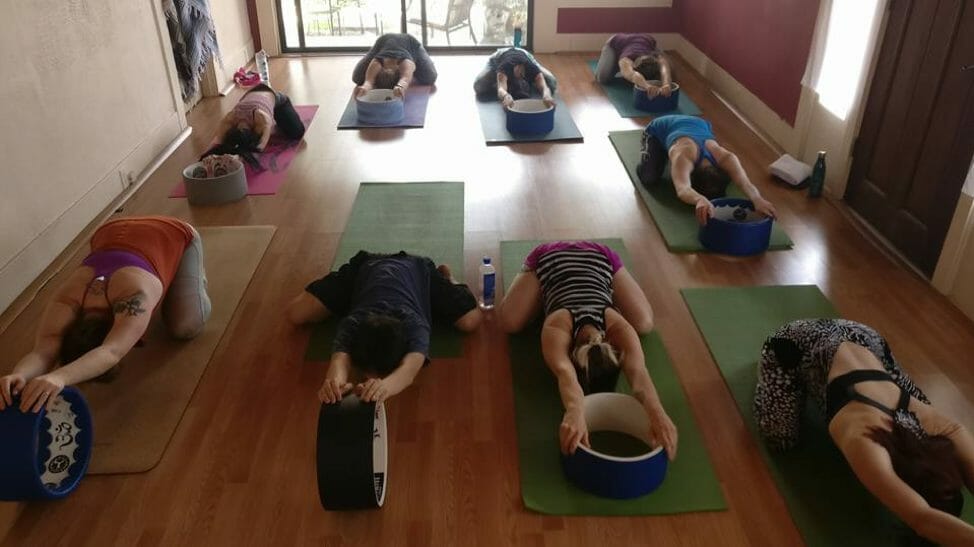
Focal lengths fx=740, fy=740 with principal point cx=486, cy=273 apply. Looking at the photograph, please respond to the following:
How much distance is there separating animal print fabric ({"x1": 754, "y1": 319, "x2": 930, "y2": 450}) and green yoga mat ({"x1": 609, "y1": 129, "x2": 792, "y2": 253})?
133 centimetres

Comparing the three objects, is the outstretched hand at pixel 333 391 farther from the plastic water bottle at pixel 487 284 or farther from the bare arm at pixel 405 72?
the bare arm at pixel 405 72

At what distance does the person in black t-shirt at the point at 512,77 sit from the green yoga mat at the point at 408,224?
167 centimetres

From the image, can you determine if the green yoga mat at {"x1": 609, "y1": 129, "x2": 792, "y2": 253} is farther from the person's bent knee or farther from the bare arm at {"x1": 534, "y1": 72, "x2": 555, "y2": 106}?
the person's bent knee

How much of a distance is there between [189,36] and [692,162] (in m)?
3.72

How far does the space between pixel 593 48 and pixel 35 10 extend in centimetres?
510

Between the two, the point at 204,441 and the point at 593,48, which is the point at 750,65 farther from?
the point at 204,441

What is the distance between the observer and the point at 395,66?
6176 mm

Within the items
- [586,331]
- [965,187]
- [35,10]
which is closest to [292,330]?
[586,331]

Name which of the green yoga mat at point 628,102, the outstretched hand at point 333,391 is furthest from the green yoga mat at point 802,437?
the green yoga mat at point 628,102

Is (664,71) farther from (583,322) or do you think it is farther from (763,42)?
(583,322)

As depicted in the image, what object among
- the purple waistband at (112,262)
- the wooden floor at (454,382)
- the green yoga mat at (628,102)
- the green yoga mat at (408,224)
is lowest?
the wooden floor at (454,382)

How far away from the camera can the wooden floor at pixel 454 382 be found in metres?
2.32

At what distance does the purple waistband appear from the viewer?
2.76 m

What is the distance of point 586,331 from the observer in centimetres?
271
